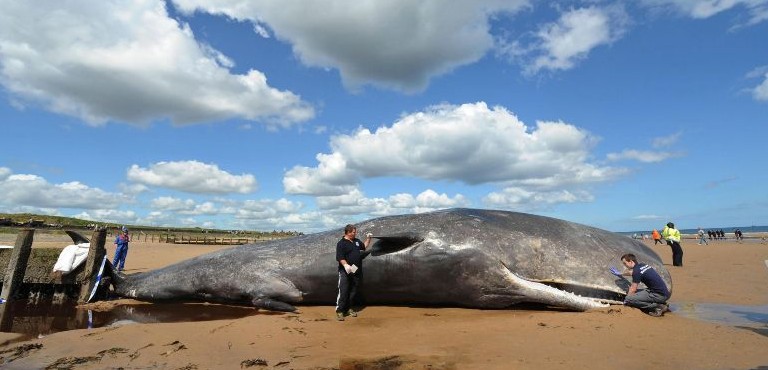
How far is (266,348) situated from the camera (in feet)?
17.2

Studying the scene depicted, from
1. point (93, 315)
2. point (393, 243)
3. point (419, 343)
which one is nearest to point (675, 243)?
point (393, 243)

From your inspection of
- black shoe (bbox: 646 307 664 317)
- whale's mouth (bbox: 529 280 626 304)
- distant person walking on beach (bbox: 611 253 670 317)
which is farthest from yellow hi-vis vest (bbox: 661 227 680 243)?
black shoe (bbox: 646 307 664 317)

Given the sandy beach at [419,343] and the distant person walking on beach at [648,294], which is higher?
the distant person walking on beach at [648,294]

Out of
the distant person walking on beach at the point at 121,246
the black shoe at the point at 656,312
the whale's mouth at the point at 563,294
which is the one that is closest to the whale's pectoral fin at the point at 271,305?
the whale's mouth at the point at 563,294

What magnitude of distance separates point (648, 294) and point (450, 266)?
117 inches

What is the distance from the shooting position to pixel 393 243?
26.0 ft

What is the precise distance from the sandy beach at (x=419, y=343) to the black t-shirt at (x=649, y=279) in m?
0.39

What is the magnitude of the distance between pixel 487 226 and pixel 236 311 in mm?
4815

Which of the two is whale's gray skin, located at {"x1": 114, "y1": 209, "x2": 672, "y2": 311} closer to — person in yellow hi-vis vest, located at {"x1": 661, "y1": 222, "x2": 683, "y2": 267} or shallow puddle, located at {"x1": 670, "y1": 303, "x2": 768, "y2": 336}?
shallow puddle, located at {"x1": 670, "y1": 303, "x2": 768, "y2": 336}

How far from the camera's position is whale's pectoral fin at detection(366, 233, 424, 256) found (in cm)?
777

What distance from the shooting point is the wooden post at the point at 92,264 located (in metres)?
9.09

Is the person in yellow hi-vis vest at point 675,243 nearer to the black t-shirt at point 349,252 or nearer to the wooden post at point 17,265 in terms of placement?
the black t-shirt at point 349,252

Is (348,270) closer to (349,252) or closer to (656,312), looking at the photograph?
(349,252)

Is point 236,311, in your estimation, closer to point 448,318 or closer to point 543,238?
point 448,318
